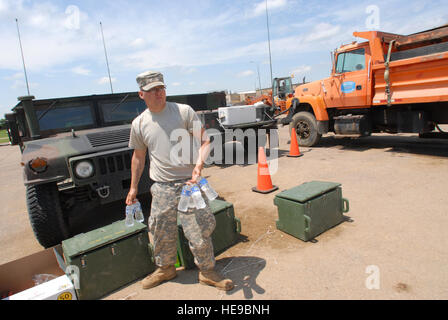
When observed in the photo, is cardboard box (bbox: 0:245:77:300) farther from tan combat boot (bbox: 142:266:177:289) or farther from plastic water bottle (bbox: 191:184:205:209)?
plastic water bottle (bbox: 191:184:205:209)

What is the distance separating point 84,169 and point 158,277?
1552 millimetres

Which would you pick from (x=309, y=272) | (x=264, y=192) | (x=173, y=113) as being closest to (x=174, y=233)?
(x=173, y=113)

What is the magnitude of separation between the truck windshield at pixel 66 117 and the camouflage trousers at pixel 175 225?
9.34ft

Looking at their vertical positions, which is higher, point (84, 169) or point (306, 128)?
point (84, 169)

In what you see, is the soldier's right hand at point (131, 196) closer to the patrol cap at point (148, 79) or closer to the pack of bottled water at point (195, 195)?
the pack of bottled water at point (195, 195)

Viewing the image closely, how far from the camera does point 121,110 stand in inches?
193

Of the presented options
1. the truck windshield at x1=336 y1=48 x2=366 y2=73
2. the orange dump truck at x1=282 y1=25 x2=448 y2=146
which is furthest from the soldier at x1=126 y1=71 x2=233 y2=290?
the truck windshield at x1=336 y1=48 x2=366 y2=73

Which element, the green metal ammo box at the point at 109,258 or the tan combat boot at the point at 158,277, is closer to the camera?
the green metal ammo box at the point at 109,258

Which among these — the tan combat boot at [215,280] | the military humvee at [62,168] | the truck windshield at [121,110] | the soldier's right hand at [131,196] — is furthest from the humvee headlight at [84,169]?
the tan combat boot at [215,280]

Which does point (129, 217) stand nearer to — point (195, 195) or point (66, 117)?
point (195, 195)

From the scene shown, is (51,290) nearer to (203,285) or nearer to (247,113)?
(203,285)

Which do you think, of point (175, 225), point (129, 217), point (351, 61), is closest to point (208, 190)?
point (175, 225)

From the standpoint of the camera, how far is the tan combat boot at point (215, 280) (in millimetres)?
2393

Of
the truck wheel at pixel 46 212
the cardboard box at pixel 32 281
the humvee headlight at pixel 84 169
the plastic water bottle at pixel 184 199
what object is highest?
the humvee headlight at pixel 84 169
